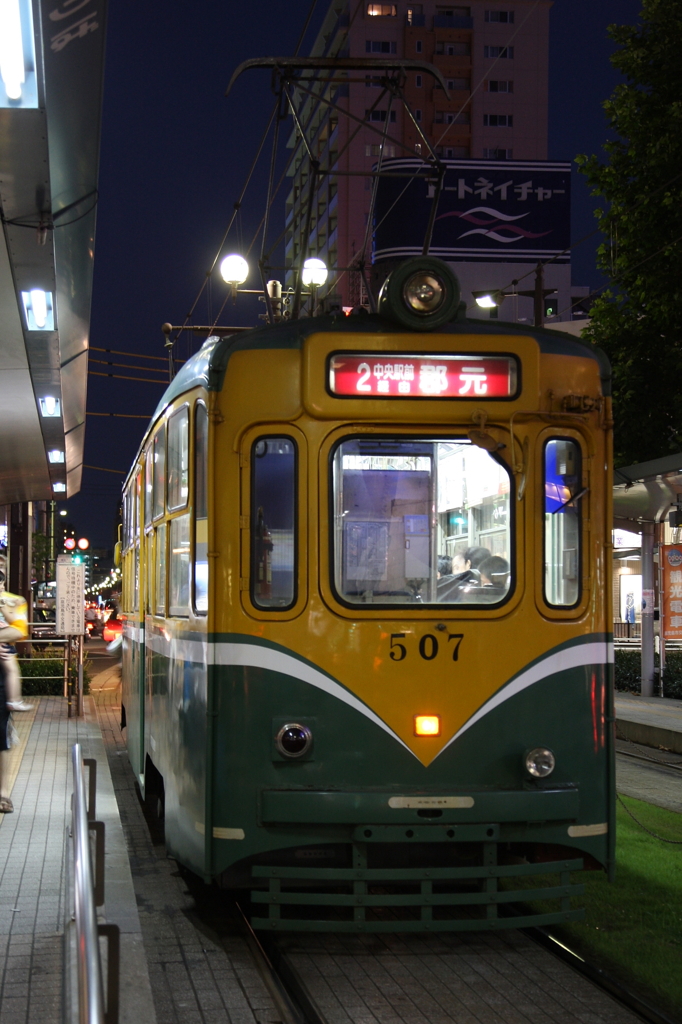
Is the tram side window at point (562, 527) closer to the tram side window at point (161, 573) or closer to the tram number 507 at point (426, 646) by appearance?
the tram number 507 at point (426, 646)

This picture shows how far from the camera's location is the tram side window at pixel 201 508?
5.69m

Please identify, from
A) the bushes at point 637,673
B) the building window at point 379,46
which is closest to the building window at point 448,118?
the building window at point 379,46

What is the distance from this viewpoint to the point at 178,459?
255 inches

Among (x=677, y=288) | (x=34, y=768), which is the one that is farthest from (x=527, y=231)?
(x=34, y=768)

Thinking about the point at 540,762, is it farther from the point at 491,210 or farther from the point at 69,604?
the point at 491,210

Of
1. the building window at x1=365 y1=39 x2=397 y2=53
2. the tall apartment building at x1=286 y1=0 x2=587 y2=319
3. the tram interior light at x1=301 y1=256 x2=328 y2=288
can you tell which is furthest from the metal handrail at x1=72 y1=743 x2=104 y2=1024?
the building window at x1=365 y1=39 x2=397 y2=53

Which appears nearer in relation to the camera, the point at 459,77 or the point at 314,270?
the point at 314,270

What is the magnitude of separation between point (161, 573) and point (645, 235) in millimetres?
12092

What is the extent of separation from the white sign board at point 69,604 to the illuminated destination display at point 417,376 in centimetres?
1261

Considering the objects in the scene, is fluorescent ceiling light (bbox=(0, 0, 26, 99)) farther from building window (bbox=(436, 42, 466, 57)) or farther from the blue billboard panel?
building window (bbox=(436, 42, 466, 57))

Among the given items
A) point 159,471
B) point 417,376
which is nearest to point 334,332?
point 417,376

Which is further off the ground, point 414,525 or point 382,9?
point 382,9

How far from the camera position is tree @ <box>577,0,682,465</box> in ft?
55.0

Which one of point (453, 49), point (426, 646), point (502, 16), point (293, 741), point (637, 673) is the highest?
point (502, 16)
